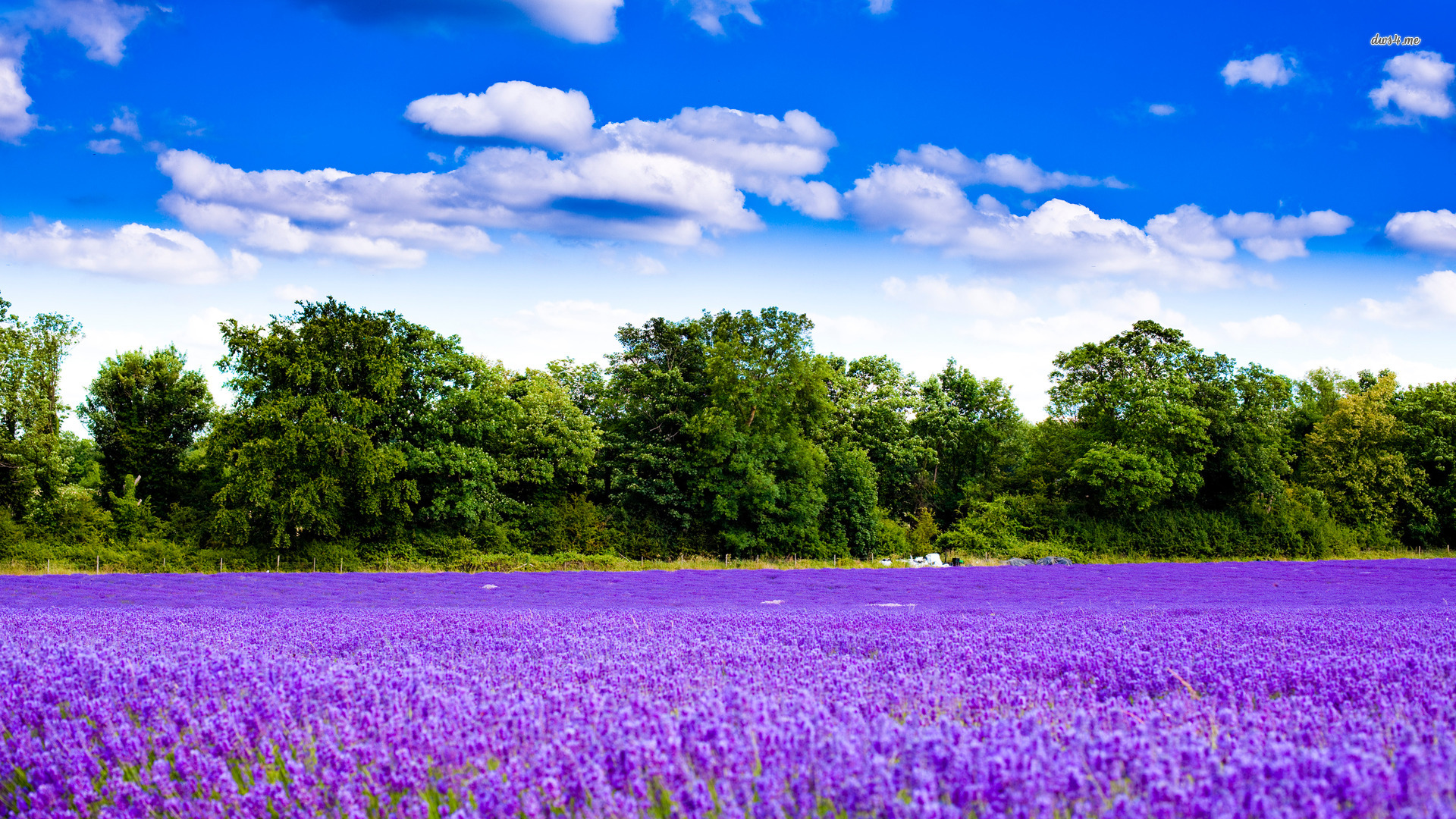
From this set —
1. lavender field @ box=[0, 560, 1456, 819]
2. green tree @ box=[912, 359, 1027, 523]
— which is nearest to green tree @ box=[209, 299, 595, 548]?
green tree @ box=[912, 359, 1027, 523]

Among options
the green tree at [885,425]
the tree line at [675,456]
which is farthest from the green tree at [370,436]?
the green tree at [885,425]

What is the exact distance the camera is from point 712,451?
3334 centimetres

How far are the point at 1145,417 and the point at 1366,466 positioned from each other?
513 inches

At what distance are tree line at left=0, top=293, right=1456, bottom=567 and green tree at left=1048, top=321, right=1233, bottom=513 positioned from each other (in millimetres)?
121

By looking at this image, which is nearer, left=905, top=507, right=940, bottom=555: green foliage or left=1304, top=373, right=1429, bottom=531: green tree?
left=905, top=507, right=940, bottom=555: green foliage

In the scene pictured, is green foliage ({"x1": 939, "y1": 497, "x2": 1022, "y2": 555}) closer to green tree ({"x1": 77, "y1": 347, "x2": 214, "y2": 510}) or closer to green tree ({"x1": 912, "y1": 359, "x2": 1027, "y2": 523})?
green tree ({"x1": 912, "y1": 359, "x2": 1027, "y2": 523})

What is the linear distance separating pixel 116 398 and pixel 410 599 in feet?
86.4

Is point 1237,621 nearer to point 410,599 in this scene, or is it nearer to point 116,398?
point 410,599

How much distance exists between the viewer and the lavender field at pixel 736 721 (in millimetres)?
1945

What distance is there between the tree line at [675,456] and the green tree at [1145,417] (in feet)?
0.40

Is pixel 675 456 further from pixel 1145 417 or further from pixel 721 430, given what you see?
pixel 1145 417

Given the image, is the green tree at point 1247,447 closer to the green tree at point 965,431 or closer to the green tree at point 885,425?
the green tree at point 965,431

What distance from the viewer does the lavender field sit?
1945mm

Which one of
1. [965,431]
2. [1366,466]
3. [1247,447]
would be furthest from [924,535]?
[1366,466]
